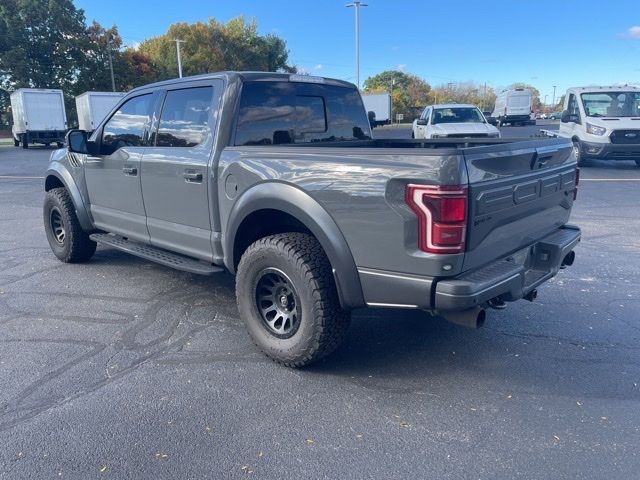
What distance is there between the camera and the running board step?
4.02 meters

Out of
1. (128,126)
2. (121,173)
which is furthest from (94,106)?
(121,173)

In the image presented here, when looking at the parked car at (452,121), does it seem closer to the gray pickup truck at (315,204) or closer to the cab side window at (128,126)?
the gray pickup truck at (315,204)

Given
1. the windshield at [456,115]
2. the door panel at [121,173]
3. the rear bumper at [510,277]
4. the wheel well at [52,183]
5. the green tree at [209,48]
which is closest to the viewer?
the rear bumper at [510,277]

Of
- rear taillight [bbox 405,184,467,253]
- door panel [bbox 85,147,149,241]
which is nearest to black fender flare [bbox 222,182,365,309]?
rear taillight [bbox 405,184,467,253]

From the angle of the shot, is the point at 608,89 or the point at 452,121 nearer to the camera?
the point at 608,89

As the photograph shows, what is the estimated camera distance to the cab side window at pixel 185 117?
13.0ft

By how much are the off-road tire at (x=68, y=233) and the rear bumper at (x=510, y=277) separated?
4.40 m

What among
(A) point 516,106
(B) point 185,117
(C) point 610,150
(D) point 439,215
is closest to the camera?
(D) point 439,215

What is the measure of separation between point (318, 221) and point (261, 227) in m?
0.74

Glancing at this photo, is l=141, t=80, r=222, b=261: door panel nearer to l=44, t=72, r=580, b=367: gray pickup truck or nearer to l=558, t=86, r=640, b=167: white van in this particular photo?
l=44, t=72, r=580, b=367: gray pickup truck

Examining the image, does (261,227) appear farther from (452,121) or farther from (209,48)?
(209,48)

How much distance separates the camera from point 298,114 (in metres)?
4.25

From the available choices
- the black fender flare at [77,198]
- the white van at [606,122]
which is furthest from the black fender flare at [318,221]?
the white van at [606,122]

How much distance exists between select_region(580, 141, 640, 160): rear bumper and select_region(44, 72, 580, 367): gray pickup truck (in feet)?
33.0
